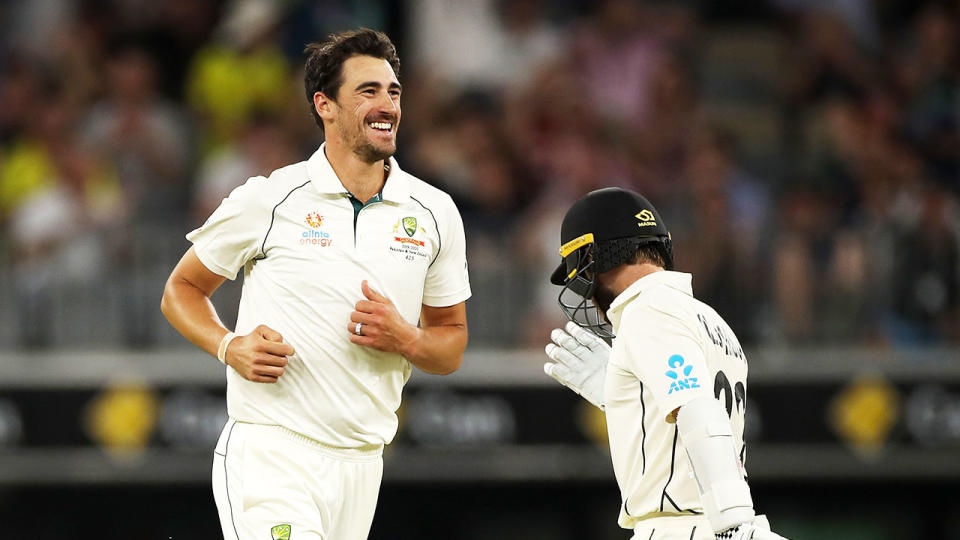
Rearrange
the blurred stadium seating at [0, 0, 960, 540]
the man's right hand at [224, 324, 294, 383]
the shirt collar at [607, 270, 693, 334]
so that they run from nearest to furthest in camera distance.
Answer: the shirt collar at [607, 270, 693, 334], the man's right hand at [224, 324, 294, 383], the blurred stadium seating at [0, 0, 960, 540]

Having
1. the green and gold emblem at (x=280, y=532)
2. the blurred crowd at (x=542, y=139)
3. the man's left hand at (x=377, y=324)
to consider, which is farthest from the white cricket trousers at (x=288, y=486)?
the blurred crowd at (x=542, y=139)

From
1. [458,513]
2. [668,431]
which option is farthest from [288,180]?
[458,513]

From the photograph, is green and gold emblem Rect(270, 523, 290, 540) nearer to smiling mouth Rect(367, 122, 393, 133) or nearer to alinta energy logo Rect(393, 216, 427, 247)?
alinta energy logo Rect(393, 216, 427, 247)

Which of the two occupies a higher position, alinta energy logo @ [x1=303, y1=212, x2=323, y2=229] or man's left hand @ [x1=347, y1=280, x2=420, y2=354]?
Answer: alinta energy logo @ [x1=303, y1=212, x2=323, y2=229]

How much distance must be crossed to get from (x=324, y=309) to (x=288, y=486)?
654mm

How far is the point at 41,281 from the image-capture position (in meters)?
10.3

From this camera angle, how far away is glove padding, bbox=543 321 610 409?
580 centimetres

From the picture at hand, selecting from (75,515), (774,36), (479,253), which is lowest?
(75,515)

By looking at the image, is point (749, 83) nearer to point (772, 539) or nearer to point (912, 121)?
point (912, 121)

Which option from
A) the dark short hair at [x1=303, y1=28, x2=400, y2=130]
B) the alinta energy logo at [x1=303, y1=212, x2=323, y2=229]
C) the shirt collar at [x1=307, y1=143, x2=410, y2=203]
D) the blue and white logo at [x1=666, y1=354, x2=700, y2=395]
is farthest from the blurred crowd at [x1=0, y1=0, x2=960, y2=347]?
the blue and white logo at [x1=666, y1=354, x2=700, y2=395]

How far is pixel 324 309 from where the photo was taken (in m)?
5.59

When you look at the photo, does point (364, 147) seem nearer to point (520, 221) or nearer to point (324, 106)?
point (324, 106)

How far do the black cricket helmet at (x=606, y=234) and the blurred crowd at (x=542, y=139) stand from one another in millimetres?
4929

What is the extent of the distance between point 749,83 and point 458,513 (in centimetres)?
499
